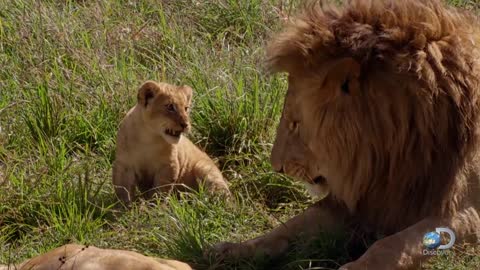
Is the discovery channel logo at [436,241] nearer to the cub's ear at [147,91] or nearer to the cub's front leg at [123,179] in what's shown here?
the cub's front leg at [123,179]

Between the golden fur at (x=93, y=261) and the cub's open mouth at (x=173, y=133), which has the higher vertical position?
the golden fur at (x=93, y=261)

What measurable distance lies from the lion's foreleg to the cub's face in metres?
1.88

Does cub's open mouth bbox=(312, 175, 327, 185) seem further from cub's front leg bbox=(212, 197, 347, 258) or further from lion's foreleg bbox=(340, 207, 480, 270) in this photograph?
lion's foreleg bbox=(340, 207, 480, 270)

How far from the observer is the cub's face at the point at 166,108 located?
5.56m

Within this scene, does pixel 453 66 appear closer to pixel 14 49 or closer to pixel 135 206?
pixel 135 206

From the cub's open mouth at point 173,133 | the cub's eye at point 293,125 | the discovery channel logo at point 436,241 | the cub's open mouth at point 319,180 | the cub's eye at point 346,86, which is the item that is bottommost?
the cub's open mouth at point 173,133

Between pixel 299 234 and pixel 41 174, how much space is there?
1419mm

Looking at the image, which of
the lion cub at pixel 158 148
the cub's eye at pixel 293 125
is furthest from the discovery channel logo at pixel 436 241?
the lion cub at pixel 158 148

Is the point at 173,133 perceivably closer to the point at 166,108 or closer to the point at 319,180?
the point at 166,108

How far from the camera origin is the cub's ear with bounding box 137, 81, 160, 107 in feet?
18.5

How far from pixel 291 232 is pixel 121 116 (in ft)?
6.13

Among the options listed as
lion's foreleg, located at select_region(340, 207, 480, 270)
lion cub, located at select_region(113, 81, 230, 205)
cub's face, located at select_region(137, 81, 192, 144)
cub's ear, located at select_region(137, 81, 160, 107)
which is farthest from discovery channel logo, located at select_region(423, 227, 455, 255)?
cub's ear, located at select_region(137, 81, 160, 107)

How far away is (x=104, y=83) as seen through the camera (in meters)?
6.09

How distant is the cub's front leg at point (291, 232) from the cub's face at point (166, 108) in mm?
1303
